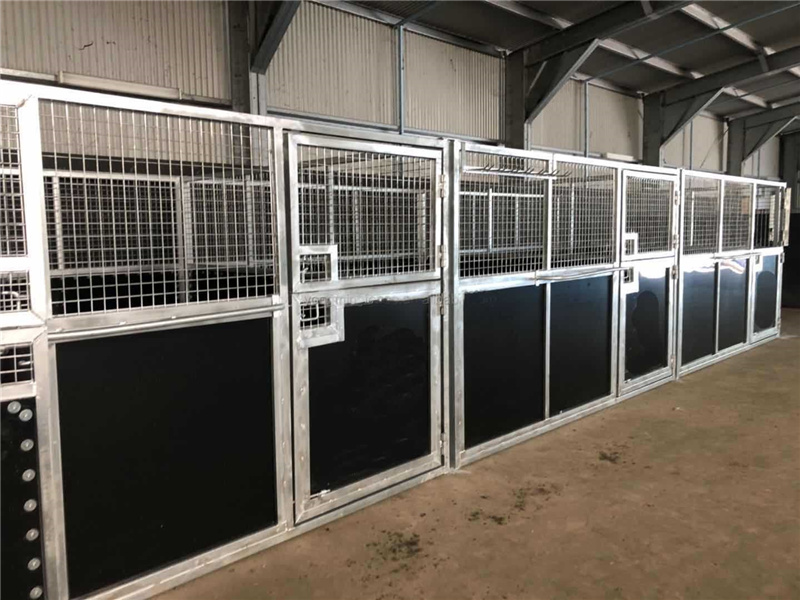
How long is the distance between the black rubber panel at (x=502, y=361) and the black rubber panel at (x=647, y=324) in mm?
1051

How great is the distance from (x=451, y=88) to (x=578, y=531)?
16.6ft

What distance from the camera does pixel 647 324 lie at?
4.15 metres

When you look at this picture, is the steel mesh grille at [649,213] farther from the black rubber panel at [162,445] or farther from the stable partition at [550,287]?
the black rubber panel at [162,445]

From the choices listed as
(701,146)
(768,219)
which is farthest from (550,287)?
(701,146)

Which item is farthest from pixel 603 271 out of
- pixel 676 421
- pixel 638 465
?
pixel 638 465

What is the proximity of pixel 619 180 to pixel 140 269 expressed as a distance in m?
2.98

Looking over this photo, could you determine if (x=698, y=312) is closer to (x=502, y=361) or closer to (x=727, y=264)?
(x=727, y=264)

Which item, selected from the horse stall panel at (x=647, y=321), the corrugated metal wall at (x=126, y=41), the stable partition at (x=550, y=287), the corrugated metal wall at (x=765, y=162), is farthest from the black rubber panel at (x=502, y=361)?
the corrugated metal wall at (x=765, y=162)

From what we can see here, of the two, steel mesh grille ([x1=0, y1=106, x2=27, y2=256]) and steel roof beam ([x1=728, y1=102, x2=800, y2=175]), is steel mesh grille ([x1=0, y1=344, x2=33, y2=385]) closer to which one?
steel mesh grille ([x1=0, y1=106, x2=27, y2=256])

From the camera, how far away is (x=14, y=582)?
5.28ft

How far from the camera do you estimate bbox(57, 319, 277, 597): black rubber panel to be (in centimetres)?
170

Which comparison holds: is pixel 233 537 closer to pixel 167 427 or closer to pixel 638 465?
pixel 167 427

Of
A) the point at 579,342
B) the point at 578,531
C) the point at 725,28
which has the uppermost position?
the point at 725,28

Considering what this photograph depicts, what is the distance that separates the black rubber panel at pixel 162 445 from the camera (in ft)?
5.57
